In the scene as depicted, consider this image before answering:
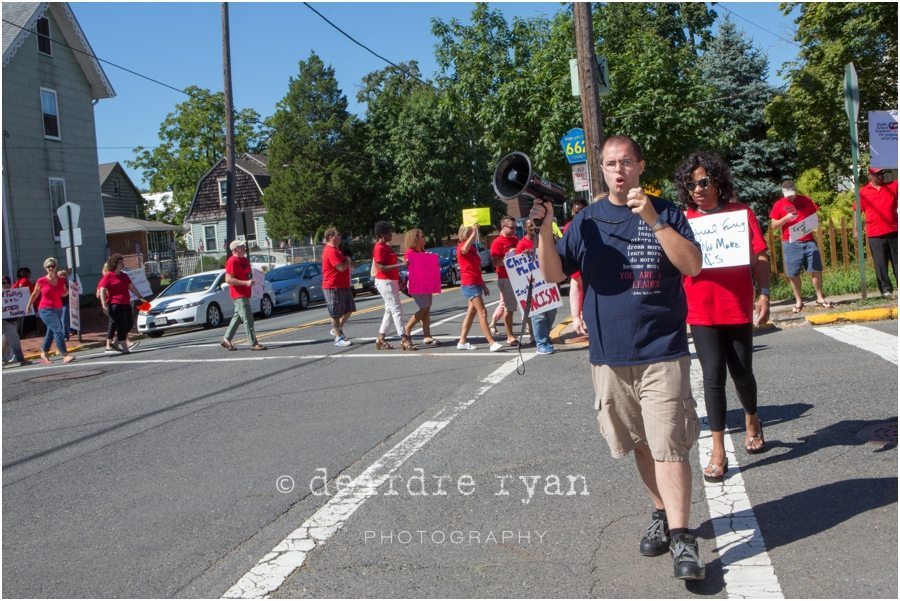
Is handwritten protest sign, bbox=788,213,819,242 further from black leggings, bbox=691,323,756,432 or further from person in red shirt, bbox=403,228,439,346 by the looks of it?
black leggings, bbox=691,323,756,432

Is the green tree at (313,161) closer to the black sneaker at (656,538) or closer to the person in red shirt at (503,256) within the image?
the person in red shirt at (503,256)

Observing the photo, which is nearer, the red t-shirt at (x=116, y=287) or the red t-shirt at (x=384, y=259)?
the red t-shirt at (x=384, y=259)

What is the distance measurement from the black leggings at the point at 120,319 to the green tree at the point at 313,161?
36.1m

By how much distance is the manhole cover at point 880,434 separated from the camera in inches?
226

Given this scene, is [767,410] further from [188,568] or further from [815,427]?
[188,568]

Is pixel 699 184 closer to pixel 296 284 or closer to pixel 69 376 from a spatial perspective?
pixel 69 376

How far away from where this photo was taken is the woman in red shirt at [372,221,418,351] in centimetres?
1279

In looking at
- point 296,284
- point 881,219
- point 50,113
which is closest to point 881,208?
point 881,219

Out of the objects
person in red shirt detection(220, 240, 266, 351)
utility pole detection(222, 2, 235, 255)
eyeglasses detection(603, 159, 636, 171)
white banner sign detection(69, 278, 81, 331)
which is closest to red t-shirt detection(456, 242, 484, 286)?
person in red shirt detection(220, 240, 266, 351)

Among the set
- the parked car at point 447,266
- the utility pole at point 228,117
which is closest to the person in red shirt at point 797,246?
the utility pole at point 228,117

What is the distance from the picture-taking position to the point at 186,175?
6762 cm

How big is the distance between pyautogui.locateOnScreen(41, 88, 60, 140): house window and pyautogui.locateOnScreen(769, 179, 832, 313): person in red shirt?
2521cm

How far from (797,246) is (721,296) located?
25.6 feet

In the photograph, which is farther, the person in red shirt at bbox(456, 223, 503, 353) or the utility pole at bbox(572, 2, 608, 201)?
the utility pole at bbox(572, 2, 608, 201)
